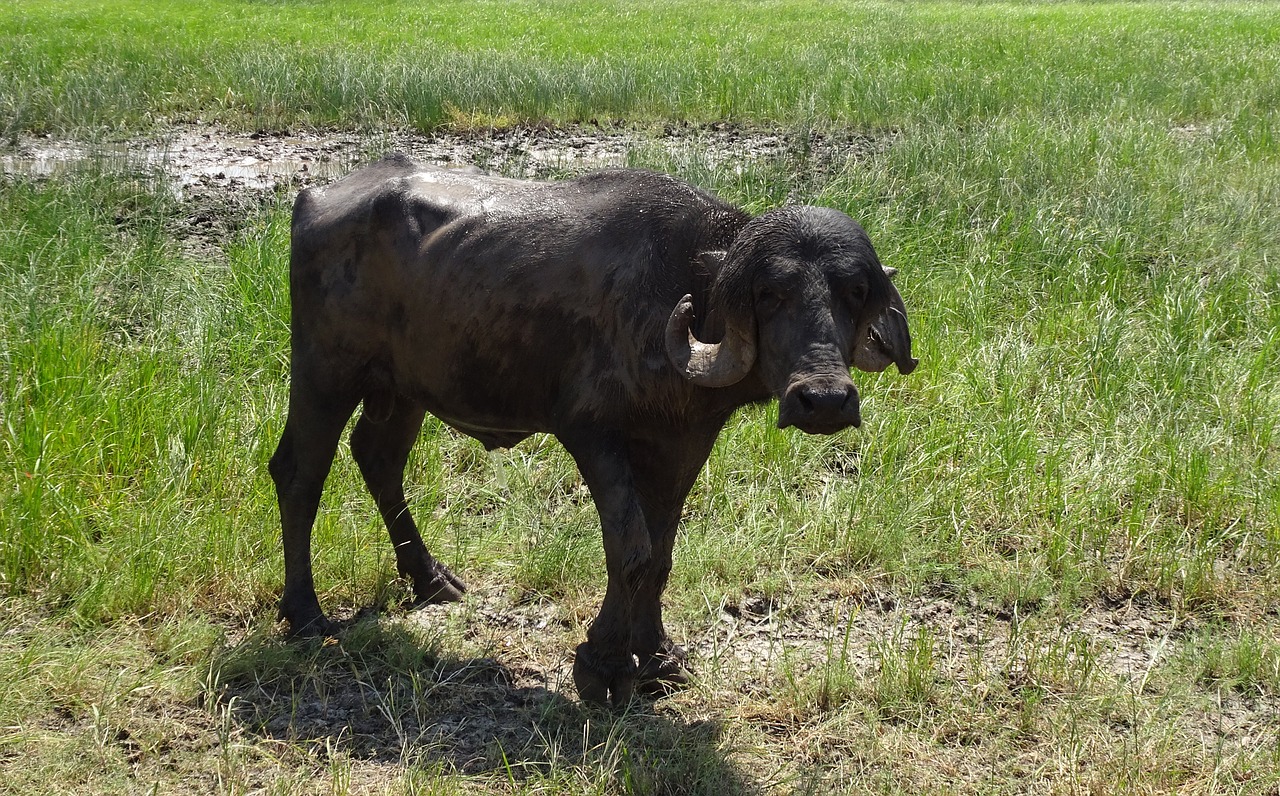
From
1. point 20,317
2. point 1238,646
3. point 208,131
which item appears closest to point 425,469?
point 20,317

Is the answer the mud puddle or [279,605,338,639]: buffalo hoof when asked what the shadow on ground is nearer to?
[279,605,338,639]: buffalo hoof

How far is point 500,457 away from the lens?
18.9 feet

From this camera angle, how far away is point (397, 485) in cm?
479

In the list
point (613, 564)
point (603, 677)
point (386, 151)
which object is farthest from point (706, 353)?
point (386, 151)

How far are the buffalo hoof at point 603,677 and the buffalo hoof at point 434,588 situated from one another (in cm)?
98

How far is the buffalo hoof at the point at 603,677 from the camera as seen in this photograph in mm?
3898

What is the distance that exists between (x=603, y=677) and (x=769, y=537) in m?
1.55

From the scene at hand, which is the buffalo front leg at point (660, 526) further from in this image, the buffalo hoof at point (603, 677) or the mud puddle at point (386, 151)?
the mud puddle at point (386, 151)

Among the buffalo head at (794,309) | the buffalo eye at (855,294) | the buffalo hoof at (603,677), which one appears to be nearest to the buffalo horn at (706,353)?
the buffalo head at (794,309)

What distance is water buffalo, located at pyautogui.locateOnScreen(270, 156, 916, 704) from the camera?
328cm

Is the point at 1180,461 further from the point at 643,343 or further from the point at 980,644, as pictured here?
the point at 643,343

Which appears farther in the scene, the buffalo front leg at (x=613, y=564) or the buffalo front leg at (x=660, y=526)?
the buffalo front leg at (x=660, y=526)

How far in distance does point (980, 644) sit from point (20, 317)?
4.97 meters

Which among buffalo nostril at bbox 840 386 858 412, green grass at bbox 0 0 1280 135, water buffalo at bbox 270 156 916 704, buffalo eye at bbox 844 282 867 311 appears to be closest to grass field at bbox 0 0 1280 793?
water buffalo at bbox 270 156 916 704
